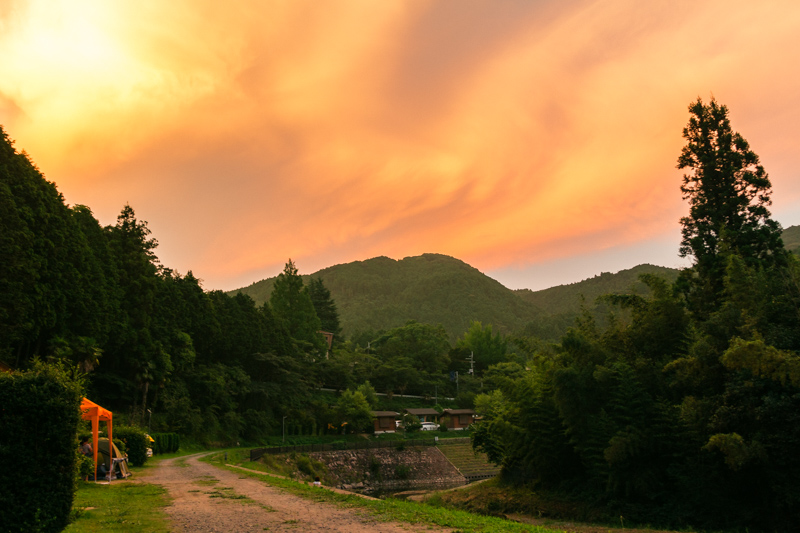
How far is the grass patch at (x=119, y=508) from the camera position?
941 cm

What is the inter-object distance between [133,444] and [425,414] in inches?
2234

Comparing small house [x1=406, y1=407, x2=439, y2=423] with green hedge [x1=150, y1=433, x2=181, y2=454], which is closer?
green hedge [x1=150, y1=433, x2=181, y2=454]

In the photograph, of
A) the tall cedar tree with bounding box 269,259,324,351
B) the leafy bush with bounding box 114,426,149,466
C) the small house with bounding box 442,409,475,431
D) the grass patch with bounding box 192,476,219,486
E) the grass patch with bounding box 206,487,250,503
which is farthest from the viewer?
the tall cedar tree with bounding box 269,259,324,351

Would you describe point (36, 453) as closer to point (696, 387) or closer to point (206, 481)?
point (206, 481)

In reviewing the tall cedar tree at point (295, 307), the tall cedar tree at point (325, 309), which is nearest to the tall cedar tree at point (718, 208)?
the tall cedar tree at point (295, 307)

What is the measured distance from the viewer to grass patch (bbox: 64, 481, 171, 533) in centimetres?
941

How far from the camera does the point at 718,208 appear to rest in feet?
78.3

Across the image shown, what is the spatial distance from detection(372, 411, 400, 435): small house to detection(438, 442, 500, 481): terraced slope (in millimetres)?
11299

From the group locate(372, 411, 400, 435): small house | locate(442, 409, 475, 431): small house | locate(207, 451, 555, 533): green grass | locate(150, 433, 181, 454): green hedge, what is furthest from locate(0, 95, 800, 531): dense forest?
locate(442, 409, 475, 431): small house

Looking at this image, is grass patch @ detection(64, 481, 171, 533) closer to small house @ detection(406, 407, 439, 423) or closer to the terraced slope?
the terraced slope

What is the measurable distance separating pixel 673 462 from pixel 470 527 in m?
13.3

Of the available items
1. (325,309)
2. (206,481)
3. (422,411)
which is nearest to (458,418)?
(422,411)

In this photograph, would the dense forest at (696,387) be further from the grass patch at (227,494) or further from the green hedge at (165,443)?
the green hedge at (165,443)

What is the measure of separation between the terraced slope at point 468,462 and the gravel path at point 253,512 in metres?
38.6
